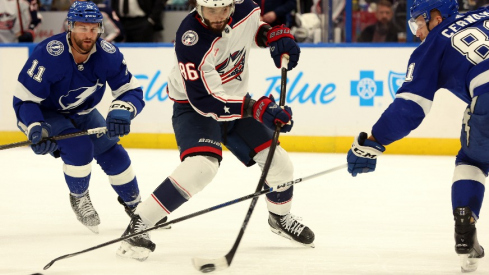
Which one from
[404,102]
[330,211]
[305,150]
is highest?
[404,102]

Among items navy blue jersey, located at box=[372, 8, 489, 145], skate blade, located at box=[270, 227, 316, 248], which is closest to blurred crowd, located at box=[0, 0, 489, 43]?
skate blade, located at box=[270, 227, 316, 248]

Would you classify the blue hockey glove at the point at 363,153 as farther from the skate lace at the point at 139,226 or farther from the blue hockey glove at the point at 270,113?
the skate lace at the point at 139,226

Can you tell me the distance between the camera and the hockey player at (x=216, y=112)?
10.1 feet

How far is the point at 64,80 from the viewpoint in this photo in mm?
3527

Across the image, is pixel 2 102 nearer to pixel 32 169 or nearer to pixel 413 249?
pixel 32 169

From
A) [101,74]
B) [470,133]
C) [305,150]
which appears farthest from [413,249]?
[305,150]

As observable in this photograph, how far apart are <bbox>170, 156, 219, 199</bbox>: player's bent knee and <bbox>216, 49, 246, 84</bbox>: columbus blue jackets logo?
0.39 m

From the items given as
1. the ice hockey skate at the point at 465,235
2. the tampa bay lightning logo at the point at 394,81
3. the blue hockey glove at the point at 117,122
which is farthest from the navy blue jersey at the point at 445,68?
the tampa bay lightning logo at the point at 394,81

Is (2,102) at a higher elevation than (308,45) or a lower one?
lower

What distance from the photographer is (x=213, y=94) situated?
3.07 m

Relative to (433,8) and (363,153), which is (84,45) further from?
(433,8)

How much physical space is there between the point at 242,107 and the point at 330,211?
131 centimetres

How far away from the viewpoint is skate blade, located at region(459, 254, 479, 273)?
2.91m

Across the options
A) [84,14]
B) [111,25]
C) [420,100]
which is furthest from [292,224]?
[111,25]
